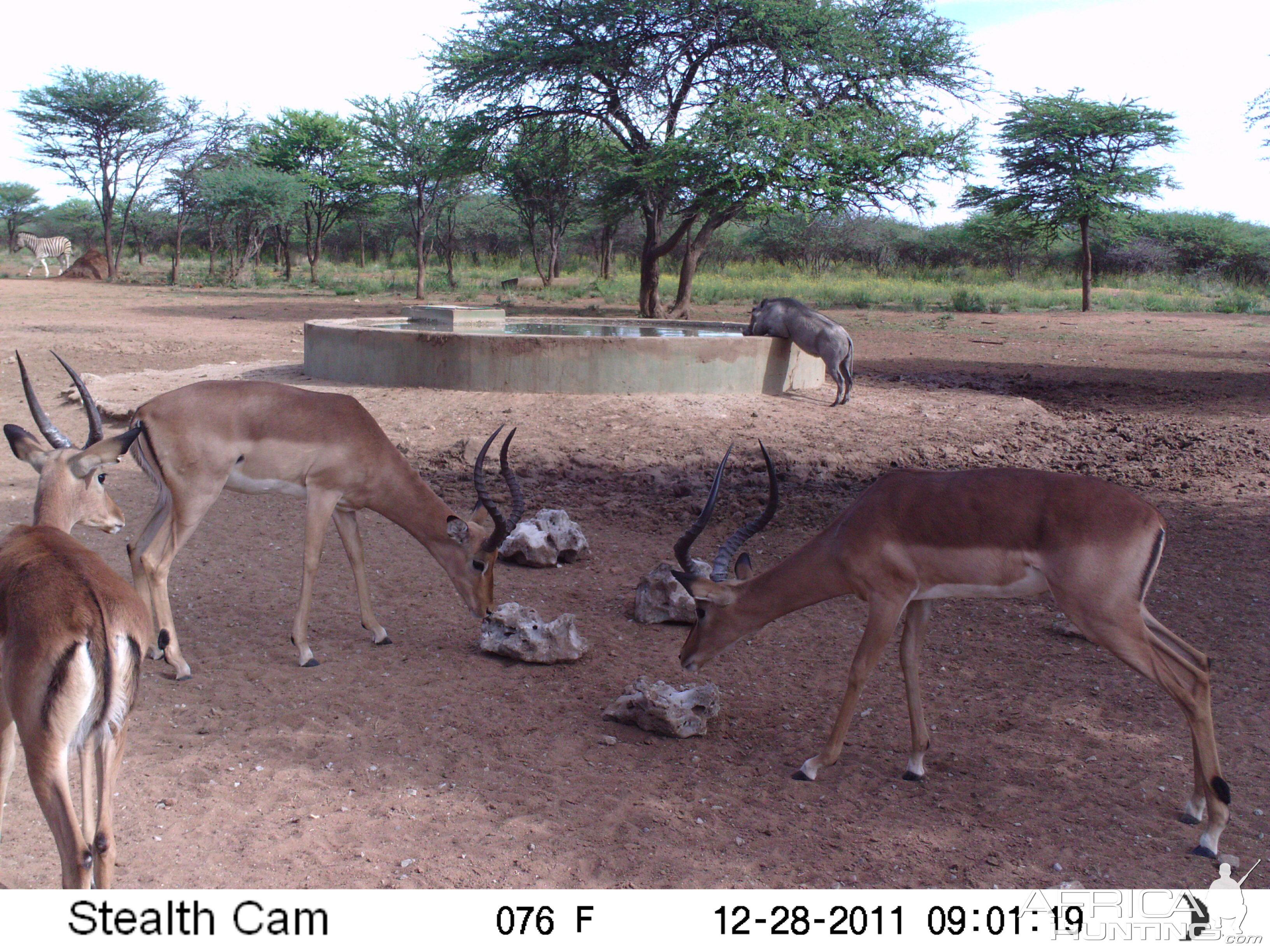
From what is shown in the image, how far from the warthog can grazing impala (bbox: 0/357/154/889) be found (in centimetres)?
862

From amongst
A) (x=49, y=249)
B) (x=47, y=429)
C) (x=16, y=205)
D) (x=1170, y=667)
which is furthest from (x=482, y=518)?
(x=16, y=205)

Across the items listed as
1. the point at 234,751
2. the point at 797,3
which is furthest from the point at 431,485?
the point at 797,3

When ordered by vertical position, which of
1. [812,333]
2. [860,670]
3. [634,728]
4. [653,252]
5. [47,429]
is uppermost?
[653,252]

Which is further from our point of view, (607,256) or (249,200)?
(607,256)

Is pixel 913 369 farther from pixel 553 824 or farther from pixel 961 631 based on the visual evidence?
pixel 553 824

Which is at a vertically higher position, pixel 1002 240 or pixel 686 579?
pixel 1002 240

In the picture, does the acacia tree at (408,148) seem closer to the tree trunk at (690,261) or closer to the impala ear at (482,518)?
the tree trunk at (690,261)

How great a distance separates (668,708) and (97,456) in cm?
242

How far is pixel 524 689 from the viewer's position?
471 cm

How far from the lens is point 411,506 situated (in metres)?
5.32

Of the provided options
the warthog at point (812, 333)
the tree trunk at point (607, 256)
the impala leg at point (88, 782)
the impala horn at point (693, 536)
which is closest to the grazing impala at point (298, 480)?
the impala horn at point (693, 536)

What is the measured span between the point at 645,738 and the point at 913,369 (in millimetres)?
11742

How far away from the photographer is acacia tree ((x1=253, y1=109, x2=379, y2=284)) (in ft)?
115

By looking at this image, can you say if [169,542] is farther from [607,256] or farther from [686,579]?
[607,256]
